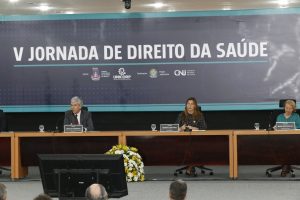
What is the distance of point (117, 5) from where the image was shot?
11.5 metres

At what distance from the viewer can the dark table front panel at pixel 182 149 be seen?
9.43 meters

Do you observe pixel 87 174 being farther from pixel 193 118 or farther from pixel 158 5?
pixel 158 5

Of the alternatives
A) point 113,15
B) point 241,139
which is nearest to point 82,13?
point 113,15

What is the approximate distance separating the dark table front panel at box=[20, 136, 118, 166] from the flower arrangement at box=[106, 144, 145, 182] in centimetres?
43

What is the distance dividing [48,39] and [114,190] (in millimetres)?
7167

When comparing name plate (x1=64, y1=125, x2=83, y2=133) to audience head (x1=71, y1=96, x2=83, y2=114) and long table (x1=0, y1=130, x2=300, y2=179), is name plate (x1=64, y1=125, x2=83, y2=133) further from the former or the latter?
audience head (x1=71, y1=96, x2=83, y2=114)

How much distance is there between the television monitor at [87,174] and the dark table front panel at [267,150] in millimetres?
4417

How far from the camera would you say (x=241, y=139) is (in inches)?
367

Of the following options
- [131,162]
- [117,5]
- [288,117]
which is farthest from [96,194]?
[117,5]

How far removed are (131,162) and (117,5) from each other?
3.59 m

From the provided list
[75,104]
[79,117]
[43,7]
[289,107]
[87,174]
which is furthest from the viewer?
[43,7]

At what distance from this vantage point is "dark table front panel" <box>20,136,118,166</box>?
9539mm

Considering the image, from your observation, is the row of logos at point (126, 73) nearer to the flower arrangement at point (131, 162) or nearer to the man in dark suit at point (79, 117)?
the man in dark suit at point (79, 117)

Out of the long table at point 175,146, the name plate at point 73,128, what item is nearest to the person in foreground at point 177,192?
the long table at point 175,146
